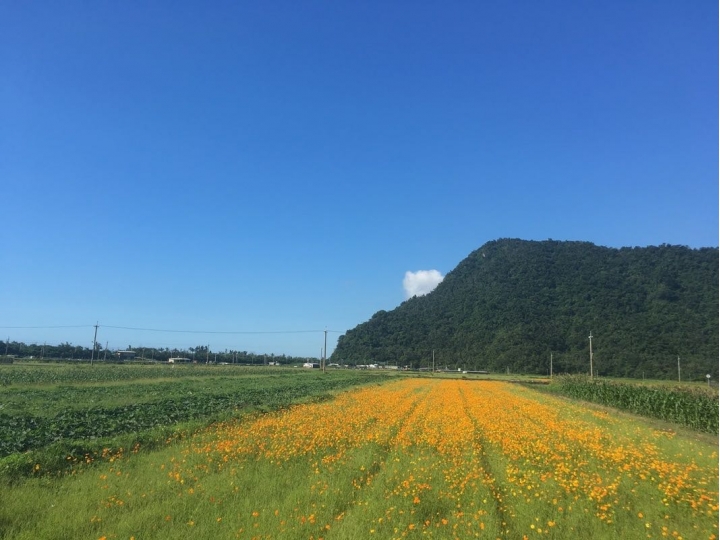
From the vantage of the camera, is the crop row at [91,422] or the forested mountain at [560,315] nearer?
the crop row at [91,422]

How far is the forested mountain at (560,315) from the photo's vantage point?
81000mm

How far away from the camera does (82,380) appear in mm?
43625

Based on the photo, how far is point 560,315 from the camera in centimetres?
11238

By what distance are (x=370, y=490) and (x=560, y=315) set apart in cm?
11407

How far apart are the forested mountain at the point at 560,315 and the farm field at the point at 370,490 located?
7814cm

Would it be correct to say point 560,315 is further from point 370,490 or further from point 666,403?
point 370,490

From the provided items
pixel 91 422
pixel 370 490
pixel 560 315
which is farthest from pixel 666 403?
pixel 560 315

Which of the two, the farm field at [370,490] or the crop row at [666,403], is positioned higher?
the farm field at [370,490]

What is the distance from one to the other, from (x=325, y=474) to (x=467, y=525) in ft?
12.0

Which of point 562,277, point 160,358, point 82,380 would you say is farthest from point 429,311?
point 82,380

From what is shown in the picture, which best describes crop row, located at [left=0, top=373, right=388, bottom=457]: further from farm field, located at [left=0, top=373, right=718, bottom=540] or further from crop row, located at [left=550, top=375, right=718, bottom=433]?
crop row, located at [left=550, top=375, right=718, bottom=433]

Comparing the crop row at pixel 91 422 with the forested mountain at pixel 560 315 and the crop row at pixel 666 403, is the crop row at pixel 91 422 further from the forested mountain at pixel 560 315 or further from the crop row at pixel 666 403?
the forested mountain at pixel 560 315

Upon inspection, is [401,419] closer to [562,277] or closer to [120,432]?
[120,432]

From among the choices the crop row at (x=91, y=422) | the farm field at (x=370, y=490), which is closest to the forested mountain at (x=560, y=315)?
the farm field at (x=370, y=490)
